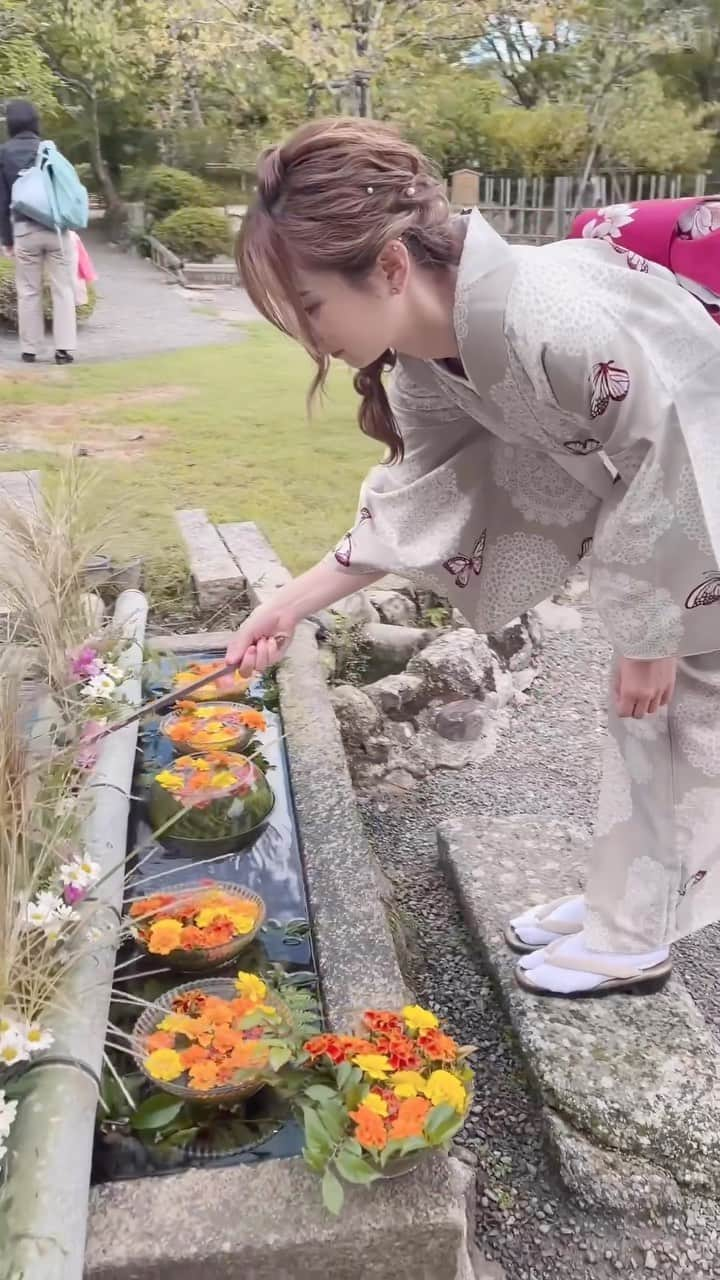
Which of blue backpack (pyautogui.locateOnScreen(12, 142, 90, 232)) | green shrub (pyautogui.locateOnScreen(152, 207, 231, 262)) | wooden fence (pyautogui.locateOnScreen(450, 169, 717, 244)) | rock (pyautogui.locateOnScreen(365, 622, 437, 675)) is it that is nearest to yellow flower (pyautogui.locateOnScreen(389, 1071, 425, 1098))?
rock (pyautogui.locateOnScreen(365, 622, 437, 675))

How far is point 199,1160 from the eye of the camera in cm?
133

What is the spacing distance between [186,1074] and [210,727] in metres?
0.92

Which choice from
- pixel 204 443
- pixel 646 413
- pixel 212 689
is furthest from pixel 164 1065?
pixel 204 443

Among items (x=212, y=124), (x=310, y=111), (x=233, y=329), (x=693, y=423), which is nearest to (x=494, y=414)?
(x=693, y=423)

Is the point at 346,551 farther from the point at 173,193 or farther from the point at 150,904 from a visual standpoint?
the point at 173,193

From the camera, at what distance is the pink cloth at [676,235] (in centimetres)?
135

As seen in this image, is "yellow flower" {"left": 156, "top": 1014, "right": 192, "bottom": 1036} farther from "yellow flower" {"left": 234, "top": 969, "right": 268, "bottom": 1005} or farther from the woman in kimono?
the woman in kimono

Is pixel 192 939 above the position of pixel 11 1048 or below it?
below

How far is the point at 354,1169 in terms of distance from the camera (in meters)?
1.19

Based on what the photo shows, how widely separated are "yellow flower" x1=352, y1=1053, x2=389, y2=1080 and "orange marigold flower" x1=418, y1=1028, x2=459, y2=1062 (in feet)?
0.22

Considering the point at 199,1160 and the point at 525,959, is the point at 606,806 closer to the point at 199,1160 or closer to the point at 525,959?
the point at 525,959

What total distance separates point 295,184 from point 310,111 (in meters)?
11.2

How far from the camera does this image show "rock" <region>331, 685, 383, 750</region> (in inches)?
111

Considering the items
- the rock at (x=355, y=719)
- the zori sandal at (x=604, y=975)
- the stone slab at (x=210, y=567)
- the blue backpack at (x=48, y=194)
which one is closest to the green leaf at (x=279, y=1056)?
the zori sandal at (x=604, y=975)
